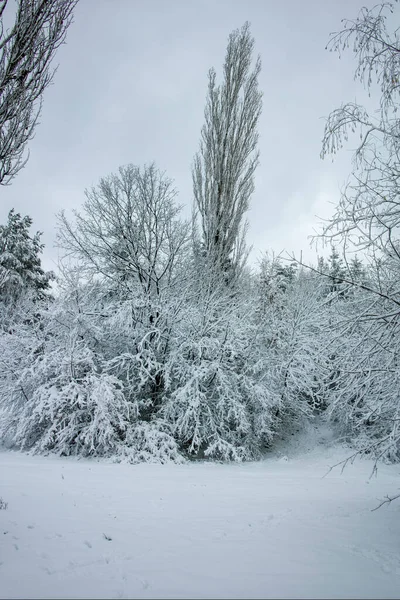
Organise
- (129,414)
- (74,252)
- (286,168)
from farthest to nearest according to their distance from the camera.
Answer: (74,252) < (129,414) < (286,168)

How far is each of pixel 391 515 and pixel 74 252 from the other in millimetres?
10148

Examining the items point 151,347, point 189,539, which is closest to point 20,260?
point 151,347

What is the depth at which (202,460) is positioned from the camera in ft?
33.5

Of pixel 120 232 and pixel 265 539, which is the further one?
pixel 120 232

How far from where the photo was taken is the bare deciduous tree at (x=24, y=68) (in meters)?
3.72

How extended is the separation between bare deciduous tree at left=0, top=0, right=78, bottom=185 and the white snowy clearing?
370 cm

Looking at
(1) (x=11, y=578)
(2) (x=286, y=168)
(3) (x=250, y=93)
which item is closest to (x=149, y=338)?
(2) (x=286, y=168)

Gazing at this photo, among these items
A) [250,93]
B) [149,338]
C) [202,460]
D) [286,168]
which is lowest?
[202,460]

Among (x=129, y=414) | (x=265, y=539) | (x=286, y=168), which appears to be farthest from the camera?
(x=129, y=414)

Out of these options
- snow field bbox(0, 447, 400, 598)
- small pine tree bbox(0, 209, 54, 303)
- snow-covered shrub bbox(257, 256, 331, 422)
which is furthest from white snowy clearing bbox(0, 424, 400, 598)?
small pine tree bbox(0, 209, 54, 303)

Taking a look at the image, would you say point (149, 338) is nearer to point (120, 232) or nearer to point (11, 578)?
point (120, 232)

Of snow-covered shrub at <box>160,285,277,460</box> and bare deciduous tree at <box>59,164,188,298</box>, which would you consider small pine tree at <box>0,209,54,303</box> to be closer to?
bare deciduous tree at <box>59,164,188,298</box>

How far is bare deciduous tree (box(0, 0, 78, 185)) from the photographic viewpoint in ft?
12.2

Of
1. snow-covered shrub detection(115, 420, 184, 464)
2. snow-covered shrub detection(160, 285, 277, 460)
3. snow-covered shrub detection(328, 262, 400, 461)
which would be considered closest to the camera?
snow-covered shrub detection(328, 262, 400, 461)
